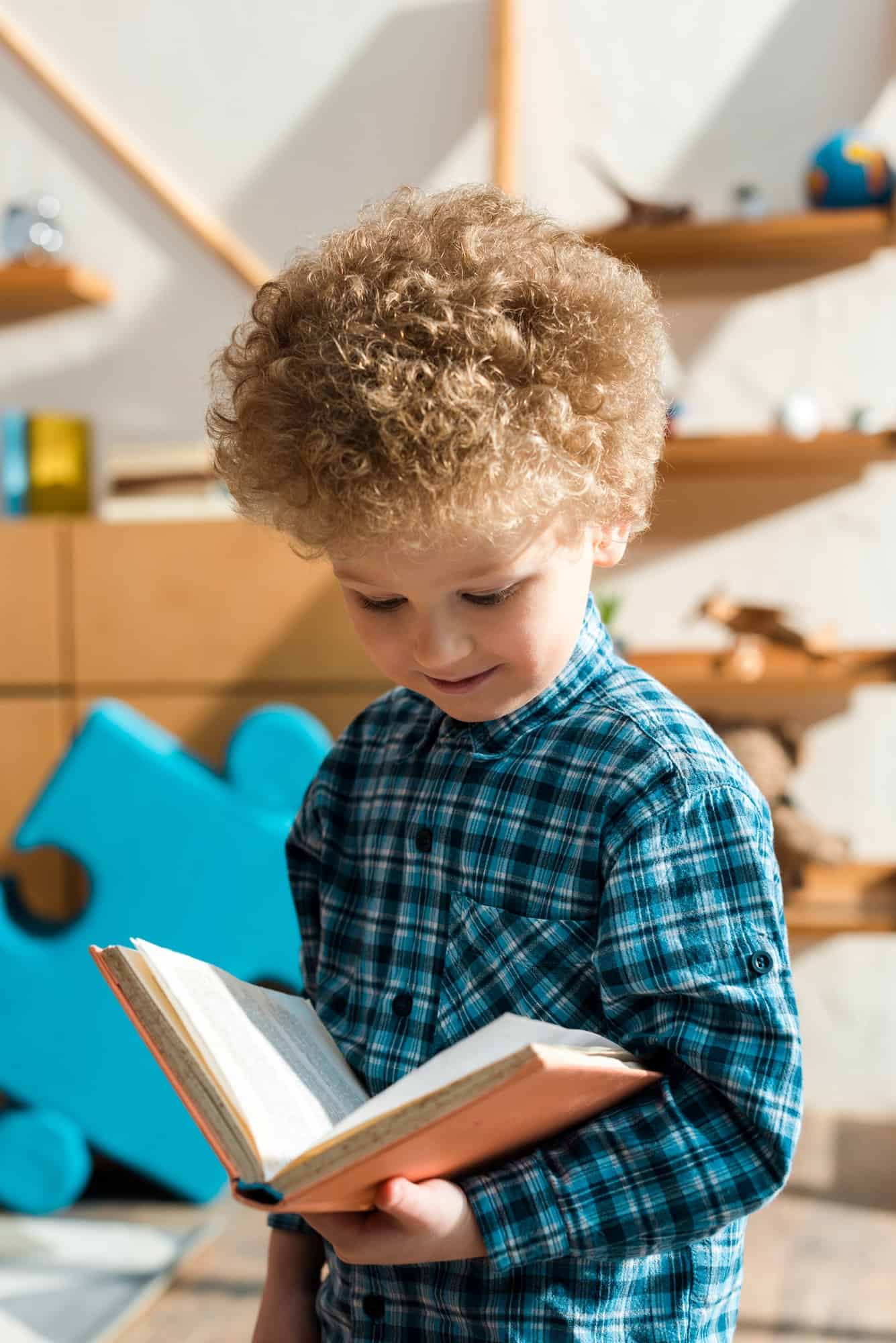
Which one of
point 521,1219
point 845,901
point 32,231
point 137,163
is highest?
point 137,163

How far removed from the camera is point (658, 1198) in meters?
0.64

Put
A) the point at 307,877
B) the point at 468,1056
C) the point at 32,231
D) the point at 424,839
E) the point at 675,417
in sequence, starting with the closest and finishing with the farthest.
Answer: the point at 468,1056 → the point at 424,839 → the point at 307,877 → the point at 675,417 → the point at 32,231

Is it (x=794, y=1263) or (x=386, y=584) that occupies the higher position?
(x=386, y=584)

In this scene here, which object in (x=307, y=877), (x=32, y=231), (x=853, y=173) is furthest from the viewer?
(x=32, y=231)

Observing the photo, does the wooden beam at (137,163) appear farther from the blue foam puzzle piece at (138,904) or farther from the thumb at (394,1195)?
the thumb at (394,1195)

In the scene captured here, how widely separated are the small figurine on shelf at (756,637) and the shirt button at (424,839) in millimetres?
1542

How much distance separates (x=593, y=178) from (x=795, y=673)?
1.07 m

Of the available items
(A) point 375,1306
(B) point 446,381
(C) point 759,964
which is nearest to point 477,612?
(B) point 446,381

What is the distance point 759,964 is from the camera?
2.13 ft

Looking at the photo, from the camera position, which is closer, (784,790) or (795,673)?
(795,673)

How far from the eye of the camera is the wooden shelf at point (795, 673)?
88.3 inches

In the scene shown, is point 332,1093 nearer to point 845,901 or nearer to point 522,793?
Result: point 522,793

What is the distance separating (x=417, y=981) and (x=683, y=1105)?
188mm

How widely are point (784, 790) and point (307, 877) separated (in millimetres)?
1646
